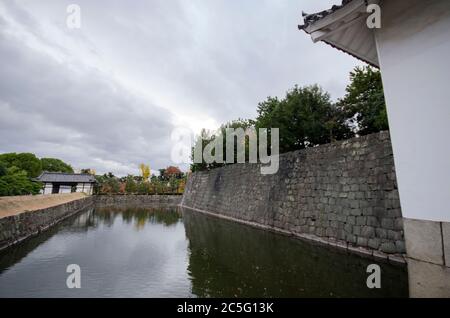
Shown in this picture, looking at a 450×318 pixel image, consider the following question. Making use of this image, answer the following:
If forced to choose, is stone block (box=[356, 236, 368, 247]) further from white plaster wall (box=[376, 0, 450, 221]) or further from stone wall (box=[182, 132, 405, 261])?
white plaster wall (box=[376, 0, 450, 221])

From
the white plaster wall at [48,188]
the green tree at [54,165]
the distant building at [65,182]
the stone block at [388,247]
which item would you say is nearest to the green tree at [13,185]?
the white plaster wall at [48,188]

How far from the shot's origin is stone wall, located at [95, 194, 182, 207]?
2922 centimetres

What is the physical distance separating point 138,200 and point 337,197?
28.1m

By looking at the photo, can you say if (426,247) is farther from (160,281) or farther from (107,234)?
(107,234)

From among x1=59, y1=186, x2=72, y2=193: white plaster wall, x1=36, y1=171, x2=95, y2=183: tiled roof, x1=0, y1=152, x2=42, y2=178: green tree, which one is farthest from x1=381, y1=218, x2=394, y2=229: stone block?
x1=0, y1=152, x2=42, y2=178: green tree

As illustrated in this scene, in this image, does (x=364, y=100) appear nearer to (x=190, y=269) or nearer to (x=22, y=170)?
(x=190, y=269)

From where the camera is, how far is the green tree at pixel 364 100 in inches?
450

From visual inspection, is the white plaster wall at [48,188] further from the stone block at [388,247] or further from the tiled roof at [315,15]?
the tiled roof at [315,15]

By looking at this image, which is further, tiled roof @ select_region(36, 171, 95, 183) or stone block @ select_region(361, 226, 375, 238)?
tiled roof @ select_region(36, 171, 95, 183)

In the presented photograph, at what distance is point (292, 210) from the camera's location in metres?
9.34

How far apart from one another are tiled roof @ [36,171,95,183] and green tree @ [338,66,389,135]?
94.9ft

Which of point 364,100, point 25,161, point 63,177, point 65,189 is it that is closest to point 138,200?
point 65,189

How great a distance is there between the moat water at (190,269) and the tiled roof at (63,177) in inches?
868
